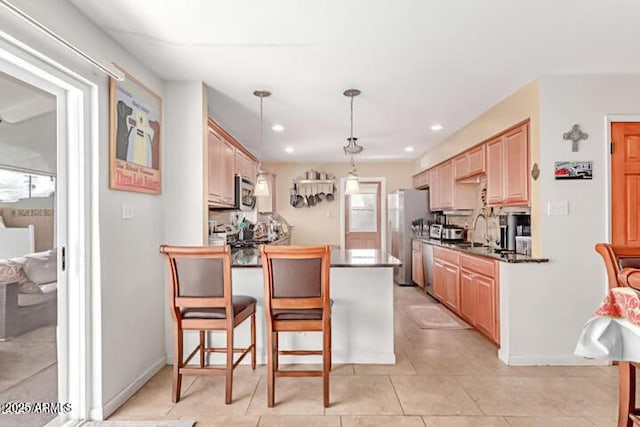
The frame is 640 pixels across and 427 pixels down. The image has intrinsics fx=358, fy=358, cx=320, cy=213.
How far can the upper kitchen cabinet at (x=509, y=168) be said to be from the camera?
3184 mm

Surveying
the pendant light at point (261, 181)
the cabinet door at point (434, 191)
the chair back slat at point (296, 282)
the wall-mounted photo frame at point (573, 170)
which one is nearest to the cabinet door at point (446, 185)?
the cabinet door at point (434, 191)

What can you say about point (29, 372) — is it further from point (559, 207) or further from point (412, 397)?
point (559, 207)

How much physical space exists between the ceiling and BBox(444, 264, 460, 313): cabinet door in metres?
1.88

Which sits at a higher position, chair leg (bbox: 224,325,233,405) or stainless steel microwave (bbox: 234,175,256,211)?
stainless steel microwave (bbox: 234,175,256,211)

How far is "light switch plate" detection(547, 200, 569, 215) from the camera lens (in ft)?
9.62

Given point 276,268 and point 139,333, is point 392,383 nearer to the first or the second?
point 276,268

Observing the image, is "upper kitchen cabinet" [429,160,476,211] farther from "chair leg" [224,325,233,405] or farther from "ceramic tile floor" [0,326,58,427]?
"ceramic tile floor" [0,326,58,427]

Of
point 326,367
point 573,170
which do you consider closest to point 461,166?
point 573,170

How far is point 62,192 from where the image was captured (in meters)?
2.09

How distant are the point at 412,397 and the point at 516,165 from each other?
2247 millimetres

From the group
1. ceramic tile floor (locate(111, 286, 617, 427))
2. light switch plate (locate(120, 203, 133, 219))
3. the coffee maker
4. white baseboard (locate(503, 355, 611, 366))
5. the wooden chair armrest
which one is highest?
light switch plate (locate(120, 203, 133, 219))

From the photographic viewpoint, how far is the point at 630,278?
147cm

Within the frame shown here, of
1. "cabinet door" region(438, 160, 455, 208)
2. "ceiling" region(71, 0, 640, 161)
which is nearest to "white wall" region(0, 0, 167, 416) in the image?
"ceiling" region(71, 0, 640, 161)

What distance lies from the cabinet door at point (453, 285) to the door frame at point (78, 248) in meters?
3.59
